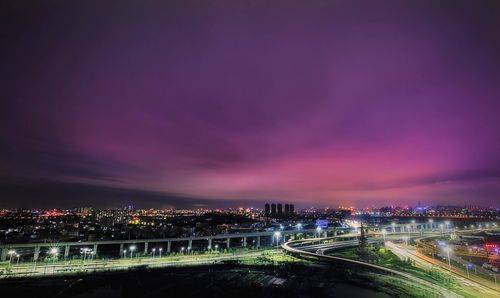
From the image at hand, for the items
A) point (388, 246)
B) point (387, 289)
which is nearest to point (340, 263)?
point (387, 289)

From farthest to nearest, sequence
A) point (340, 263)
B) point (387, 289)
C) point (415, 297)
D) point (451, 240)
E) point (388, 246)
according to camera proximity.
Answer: point (451, 240), point (388, 246), point (340, 263), point (387, 289), point (415, 297)

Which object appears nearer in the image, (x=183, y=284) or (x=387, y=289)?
(x=387, y=289)

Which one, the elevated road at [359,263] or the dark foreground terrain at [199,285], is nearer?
the elevated road at [359,263]

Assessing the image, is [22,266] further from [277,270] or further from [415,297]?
[415,297]

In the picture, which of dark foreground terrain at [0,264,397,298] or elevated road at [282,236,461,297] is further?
dark foreground terrain at [0,264,397,298]

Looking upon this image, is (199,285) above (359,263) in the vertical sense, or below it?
below

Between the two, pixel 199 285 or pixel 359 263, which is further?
pixel 359 263

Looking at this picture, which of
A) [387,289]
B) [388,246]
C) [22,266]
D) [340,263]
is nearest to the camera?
[387,289]
